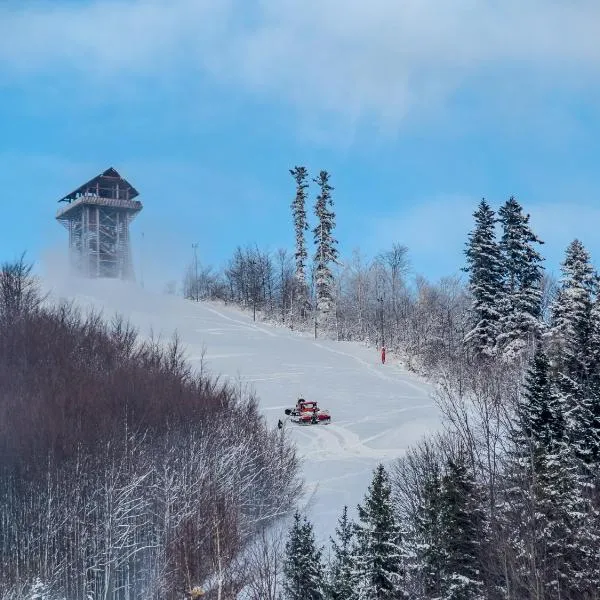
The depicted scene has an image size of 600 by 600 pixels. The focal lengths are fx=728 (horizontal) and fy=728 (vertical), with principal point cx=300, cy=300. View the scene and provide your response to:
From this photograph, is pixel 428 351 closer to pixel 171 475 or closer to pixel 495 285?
pixel 495 285

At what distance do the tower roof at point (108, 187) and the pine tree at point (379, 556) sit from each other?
55.4 metres

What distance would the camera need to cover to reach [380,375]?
1961 inches

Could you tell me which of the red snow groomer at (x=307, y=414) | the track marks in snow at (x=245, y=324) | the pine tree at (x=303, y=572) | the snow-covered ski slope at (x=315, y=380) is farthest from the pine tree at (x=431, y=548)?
the track marks in snow at (x=245, y=324)

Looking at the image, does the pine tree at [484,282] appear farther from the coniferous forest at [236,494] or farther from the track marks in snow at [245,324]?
the track marks in snow at [245,324]

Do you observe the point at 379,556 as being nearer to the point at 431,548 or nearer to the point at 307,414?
the point at 431,548

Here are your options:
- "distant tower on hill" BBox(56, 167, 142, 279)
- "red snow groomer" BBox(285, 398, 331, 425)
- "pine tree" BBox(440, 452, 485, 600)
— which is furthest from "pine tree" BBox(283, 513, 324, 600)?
"distant tower on hill" BBox(56, 167, 142, 279)

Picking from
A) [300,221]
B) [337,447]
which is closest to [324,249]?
[300,221]

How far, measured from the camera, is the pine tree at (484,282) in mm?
47562

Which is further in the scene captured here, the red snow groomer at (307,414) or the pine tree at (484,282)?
the pine tree at (484,282)

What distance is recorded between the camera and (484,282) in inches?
1927

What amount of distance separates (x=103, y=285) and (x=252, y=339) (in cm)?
1603

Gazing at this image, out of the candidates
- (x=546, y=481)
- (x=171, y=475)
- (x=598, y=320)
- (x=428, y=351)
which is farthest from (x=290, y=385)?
(x=546, y=481)

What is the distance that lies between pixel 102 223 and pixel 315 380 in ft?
97.5

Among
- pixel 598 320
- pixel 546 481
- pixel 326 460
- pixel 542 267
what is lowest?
pixel 326 460
